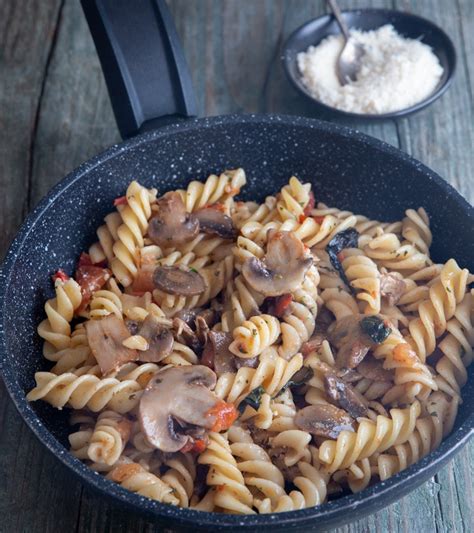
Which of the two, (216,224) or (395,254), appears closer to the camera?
(395,254)

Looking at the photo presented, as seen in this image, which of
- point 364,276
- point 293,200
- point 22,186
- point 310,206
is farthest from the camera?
point 22,186

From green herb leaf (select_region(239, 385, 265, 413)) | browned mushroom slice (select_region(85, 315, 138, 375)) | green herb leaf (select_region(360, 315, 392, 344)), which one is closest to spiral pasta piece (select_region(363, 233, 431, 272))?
green herb leaf (select_region(360, 315, 392, 344))

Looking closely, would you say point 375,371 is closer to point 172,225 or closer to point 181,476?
point 181,476

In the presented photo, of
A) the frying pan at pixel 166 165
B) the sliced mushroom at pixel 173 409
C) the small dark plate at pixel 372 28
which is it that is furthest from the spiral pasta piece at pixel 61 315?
the small dark plate at pixel 372 28

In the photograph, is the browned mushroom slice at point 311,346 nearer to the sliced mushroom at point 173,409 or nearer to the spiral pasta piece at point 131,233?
the sliced mushroom at point 173,409

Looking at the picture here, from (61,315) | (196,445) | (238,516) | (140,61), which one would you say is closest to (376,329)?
(196,445)

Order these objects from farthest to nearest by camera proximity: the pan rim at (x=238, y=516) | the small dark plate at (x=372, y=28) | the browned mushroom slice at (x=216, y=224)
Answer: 1. the small dark plate at (x=372, y=28)
2. the browned mushroom slice at (x=216, y=224)
3. the pan rim at (x=238, y=516)
